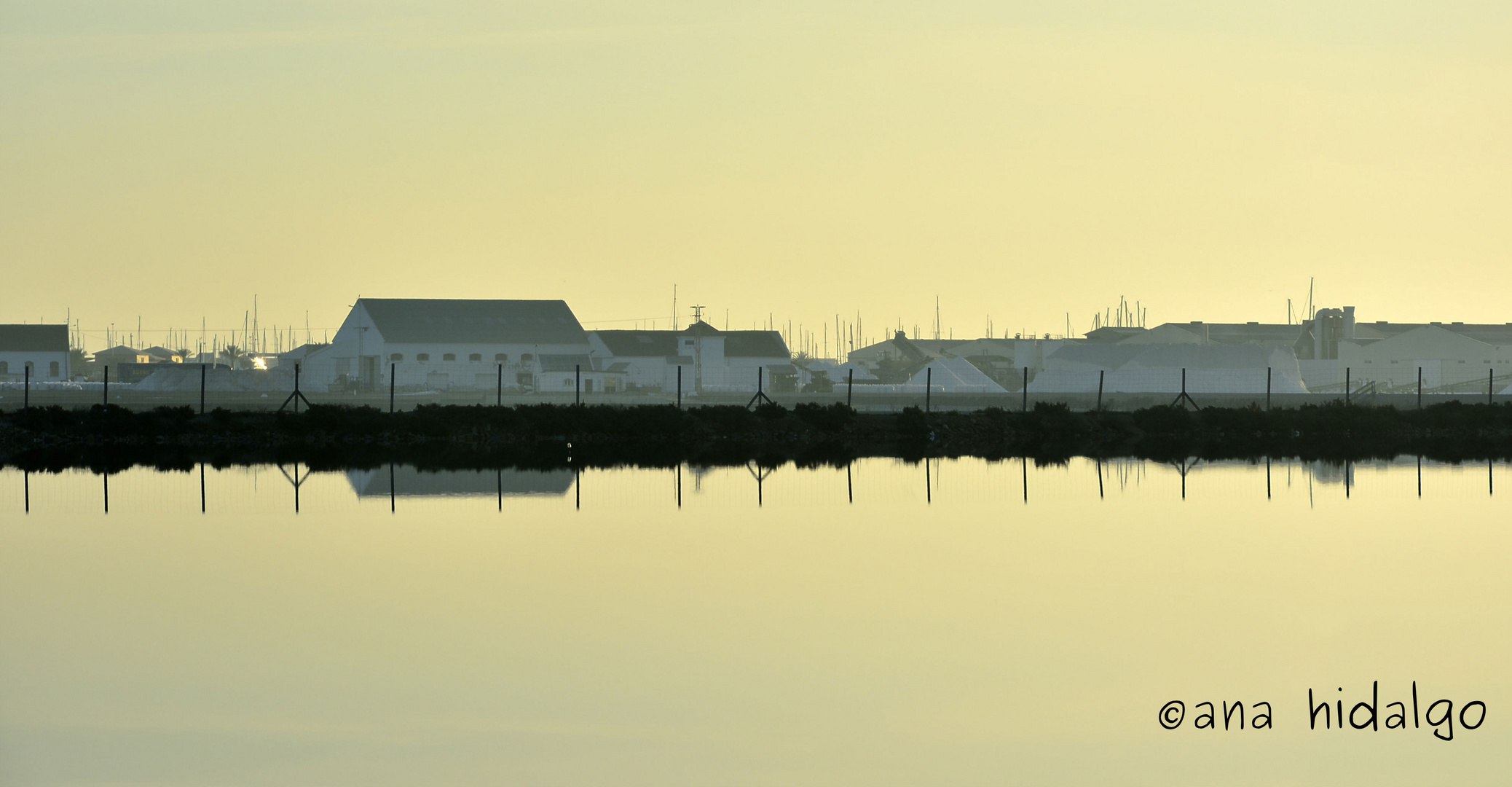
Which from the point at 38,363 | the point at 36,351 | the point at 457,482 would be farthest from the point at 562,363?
the point at 457,482

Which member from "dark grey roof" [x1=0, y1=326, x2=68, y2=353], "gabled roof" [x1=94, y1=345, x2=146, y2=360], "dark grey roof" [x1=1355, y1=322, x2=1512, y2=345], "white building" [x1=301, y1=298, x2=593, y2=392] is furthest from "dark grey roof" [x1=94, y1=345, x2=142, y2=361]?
"dark grey roof" [x1=1355, y1=322, x2=1512, y2=345]

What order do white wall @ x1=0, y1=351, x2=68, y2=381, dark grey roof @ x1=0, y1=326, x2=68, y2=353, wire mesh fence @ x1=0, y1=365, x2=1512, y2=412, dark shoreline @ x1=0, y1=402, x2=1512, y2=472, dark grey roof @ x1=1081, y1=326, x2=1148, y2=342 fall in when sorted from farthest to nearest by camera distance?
1. dark grey roof @ x1=1081, y1=326, x2=1148, y2=342
2. dark grey roof @ x1=0, y1=326, x2=68, y2=353
3. white wall @ x1=0, y1=351, x2=68, y2=381
4. wire mesh fence @ x1=0, y1=365, x2=1512, y2=412
5. dark shoreline @ x1=0, y1=402, x2=1512, y2=472

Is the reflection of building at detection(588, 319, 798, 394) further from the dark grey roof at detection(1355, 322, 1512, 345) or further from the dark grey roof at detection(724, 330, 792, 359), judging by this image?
the dark grey roof at detection(1355, 322, 1512, 345)

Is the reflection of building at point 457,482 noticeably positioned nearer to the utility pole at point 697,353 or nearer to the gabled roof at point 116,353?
the utility pole at point 697,353

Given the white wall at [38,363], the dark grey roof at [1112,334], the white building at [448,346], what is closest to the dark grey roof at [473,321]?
the white building at [448,346]

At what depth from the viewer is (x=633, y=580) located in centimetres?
930

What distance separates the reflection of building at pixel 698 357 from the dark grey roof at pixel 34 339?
113ft

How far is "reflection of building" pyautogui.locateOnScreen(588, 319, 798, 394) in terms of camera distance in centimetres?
6862

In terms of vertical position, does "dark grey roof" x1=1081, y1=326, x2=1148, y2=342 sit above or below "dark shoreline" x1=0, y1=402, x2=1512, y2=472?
above

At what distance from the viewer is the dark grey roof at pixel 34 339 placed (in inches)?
3317

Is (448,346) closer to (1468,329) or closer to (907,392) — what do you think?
(907,392)

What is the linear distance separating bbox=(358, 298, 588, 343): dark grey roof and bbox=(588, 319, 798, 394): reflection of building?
2.37m

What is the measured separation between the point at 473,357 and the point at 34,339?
112ft

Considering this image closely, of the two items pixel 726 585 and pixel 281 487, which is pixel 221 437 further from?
pixel 726 585
